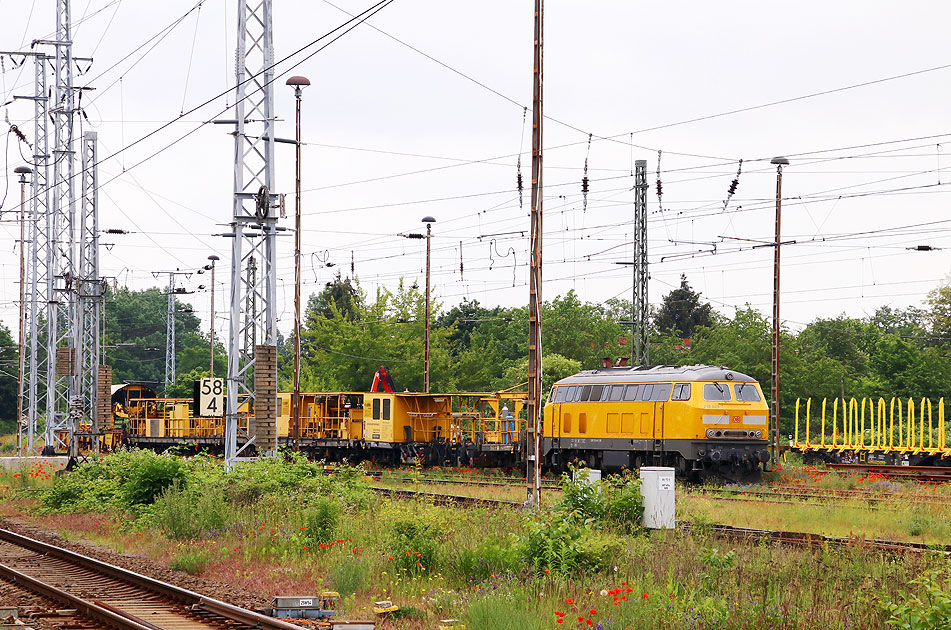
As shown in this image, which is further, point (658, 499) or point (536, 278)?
point (536, 278)

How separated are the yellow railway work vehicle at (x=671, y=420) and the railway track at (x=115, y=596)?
51.7ft

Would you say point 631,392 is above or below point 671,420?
above

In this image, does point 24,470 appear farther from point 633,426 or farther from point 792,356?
point 792,356

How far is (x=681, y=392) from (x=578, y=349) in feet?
117

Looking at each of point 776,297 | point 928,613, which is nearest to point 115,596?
point 928,613

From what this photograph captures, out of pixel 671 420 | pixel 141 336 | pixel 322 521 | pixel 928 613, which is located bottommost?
pixel 322 521

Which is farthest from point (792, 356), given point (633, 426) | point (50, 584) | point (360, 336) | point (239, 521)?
point (50, 584)

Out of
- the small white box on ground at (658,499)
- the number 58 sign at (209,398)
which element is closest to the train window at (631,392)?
the number 58 sign at (209,398)

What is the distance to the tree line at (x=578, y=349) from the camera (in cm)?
5375

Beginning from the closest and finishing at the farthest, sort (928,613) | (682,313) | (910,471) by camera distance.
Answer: (928,613) < (910,471) < (682,313)

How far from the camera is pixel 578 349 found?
6350cm

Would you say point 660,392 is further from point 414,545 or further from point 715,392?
point 414,545

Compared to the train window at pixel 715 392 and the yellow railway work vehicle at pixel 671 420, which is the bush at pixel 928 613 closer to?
the yellow railway work vehicle at pixel 671 420

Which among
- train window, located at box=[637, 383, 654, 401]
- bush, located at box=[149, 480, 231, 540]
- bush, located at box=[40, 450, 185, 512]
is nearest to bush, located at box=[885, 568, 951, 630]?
bush, located at box=[149, 480, 231, 540]
